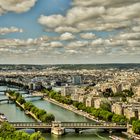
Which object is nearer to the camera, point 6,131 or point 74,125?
point 6,131

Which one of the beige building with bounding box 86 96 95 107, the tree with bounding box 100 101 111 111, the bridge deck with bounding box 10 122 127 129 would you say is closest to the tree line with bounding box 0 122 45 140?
the bridge deck with bounding box 10 122 127 129

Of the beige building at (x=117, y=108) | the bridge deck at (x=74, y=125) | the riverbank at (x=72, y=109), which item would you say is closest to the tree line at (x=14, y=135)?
the bridge deck at (x=74, y=125)

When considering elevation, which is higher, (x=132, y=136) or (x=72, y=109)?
(x=72, y=109)

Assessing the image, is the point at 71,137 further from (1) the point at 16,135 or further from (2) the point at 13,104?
(2) the point at 13,104

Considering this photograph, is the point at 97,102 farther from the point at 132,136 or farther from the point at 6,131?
the point at 6,131

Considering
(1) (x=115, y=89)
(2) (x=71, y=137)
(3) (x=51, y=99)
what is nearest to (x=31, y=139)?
(2) (x=71, y=137)

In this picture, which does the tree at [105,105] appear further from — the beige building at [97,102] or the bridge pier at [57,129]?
the bridge pier at [57,129]

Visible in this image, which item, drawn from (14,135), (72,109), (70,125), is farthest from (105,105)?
(14,135)

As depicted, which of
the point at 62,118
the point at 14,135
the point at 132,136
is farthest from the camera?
the point at 62,118

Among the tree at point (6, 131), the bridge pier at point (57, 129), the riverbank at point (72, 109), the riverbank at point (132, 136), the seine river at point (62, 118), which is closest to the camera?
the tree at point (6, 131)

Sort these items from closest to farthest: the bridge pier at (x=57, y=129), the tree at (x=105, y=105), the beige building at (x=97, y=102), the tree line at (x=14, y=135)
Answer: the tree line at (x=14, y=135) → the bridge pier at (x=57, y=129) → the tree at (x=105, y=105) → the beige building at (x=97, y=102)

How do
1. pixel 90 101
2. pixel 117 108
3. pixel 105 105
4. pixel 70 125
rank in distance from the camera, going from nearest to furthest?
pixel 70 125 < pixel 117 108 < pixel 105 105 < pixel 90 101
